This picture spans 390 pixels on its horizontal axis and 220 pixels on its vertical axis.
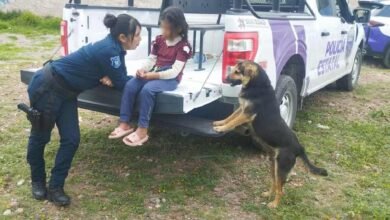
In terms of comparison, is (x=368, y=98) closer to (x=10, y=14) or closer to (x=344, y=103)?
(x=344, y=103)

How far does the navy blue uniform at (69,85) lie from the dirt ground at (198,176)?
0.42m

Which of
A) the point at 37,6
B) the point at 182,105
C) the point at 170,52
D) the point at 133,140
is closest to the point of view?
the point at 182,105

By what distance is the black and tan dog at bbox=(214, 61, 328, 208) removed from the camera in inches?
138

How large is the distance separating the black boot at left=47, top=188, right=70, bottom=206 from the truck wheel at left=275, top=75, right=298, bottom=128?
6.77 feet

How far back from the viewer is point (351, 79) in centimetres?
754

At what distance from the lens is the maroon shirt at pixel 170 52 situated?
375 centimetres

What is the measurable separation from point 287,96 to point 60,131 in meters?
2.30

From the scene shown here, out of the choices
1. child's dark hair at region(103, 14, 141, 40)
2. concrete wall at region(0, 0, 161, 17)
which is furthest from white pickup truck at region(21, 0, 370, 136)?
concrete wall at region(0, 0, 161, 17)

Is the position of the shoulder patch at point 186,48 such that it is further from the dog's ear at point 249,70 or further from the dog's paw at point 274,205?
the dog's paw at point 274,205

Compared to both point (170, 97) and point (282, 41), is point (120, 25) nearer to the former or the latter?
point (170, 97)

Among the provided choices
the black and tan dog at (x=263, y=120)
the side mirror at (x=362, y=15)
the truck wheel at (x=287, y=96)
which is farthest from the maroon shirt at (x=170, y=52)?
the side mirror at (x=362, y=15)

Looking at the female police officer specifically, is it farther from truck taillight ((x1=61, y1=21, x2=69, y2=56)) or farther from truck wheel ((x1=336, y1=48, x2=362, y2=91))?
truck wheel ((x1=336, y1=48, x2=362, y2=91))

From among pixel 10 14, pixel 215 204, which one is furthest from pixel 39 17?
pixel 215 204

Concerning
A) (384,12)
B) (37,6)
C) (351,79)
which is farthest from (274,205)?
(37,6)
